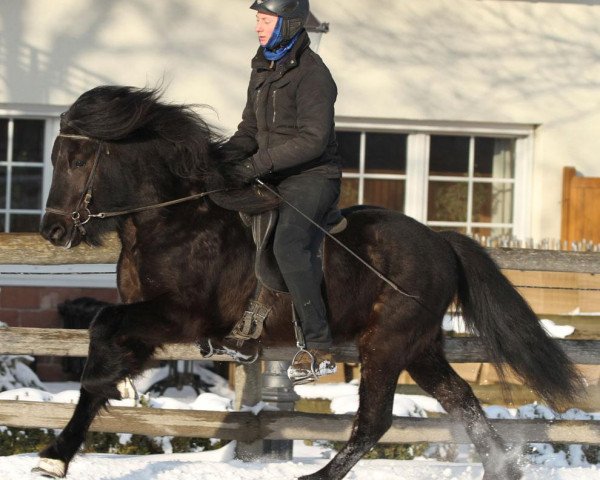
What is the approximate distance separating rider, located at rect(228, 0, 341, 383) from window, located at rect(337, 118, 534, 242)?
18.3ft

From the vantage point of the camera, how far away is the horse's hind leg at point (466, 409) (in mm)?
6262

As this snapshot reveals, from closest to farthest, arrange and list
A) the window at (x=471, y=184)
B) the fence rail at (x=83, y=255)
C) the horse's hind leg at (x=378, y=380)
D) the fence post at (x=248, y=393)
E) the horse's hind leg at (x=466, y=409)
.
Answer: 1. the horse's hind leg at (x=378, y=380)
2. the horse's hind leg at (x=466, y=409)
3. the fence rail at (x=83, y=255)
4. the fence post at (x=248, y=393)
5. the window at (x=471, y=184)

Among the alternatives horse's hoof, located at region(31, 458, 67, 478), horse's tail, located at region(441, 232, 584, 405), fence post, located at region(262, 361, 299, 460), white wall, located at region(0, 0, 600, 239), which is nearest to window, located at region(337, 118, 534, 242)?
white wall, located at region(0, 0, 600, 239)

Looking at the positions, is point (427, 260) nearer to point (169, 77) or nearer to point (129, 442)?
point (129, 442)

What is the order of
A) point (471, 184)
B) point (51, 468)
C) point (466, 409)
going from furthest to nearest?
point (471, 184) < point (466, 409) < point (51, 468)

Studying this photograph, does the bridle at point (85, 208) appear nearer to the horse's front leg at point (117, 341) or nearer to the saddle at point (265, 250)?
the horse's front leg at point (117, 341)

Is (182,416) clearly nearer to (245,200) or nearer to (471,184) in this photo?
(245,200)

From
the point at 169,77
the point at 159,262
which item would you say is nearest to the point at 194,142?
the point at 159,262

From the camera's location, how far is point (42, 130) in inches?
432

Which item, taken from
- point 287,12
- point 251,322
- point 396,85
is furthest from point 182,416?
point 396,85

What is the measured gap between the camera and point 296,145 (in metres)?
5.57

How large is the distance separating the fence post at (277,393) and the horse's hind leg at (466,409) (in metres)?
0.89

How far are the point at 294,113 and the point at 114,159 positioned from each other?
0.93 meters

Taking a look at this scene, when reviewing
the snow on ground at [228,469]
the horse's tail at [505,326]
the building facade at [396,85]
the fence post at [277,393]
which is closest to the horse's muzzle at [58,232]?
the snow on ground at [228,469]
